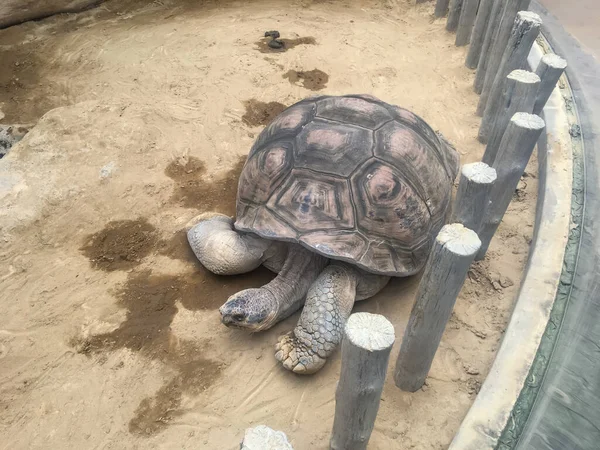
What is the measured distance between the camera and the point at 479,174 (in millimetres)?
2703

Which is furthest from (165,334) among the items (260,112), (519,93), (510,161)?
(519,93)

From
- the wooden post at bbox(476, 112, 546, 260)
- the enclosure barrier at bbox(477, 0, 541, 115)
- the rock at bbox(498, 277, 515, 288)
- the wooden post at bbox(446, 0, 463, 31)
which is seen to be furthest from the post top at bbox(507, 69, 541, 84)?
the wooden post at bbox(446, 0, 463, 31)

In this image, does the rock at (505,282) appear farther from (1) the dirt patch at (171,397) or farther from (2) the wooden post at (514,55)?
(1) the dirt patch at (171,397)

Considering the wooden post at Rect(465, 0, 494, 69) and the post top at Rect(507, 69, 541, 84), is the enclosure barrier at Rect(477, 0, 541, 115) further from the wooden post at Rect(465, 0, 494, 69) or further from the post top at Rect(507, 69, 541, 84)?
the post top at Rect(507, 69, 541, 84)

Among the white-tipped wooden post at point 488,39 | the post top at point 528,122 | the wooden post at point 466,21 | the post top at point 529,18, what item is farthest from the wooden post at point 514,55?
the wooden post at point 466,21

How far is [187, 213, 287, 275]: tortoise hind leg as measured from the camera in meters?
3.36

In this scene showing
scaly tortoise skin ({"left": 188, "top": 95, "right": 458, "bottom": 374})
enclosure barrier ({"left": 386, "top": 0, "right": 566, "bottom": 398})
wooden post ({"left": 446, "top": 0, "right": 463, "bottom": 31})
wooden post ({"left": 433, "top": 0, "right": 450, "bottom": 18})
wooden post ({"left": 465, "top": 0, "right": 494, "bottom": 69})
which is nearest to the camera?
enclosure barrier ({"left": 386, "top": 0, "right": 566, "bottom": 398})

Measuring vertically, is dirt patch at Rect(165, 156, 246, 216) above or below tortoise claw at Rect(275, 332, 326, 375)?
below

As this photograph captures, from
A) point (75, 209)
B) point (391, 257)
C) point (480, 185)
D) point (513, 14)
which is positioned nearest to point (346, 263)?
point (391, 257)

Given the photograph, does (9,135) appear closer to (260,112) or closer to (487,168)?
(260,112)

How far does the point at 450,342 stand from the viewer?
3012 mm

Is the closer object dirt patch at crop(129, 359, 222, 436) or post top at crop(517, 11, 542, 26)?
dirt patch at crop(129, 359, 222, 436)

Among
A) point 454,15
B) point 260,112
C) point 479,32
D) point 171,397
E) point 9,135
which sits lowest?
point 171,397

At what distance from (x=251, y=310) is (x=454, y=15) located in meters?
5.82
